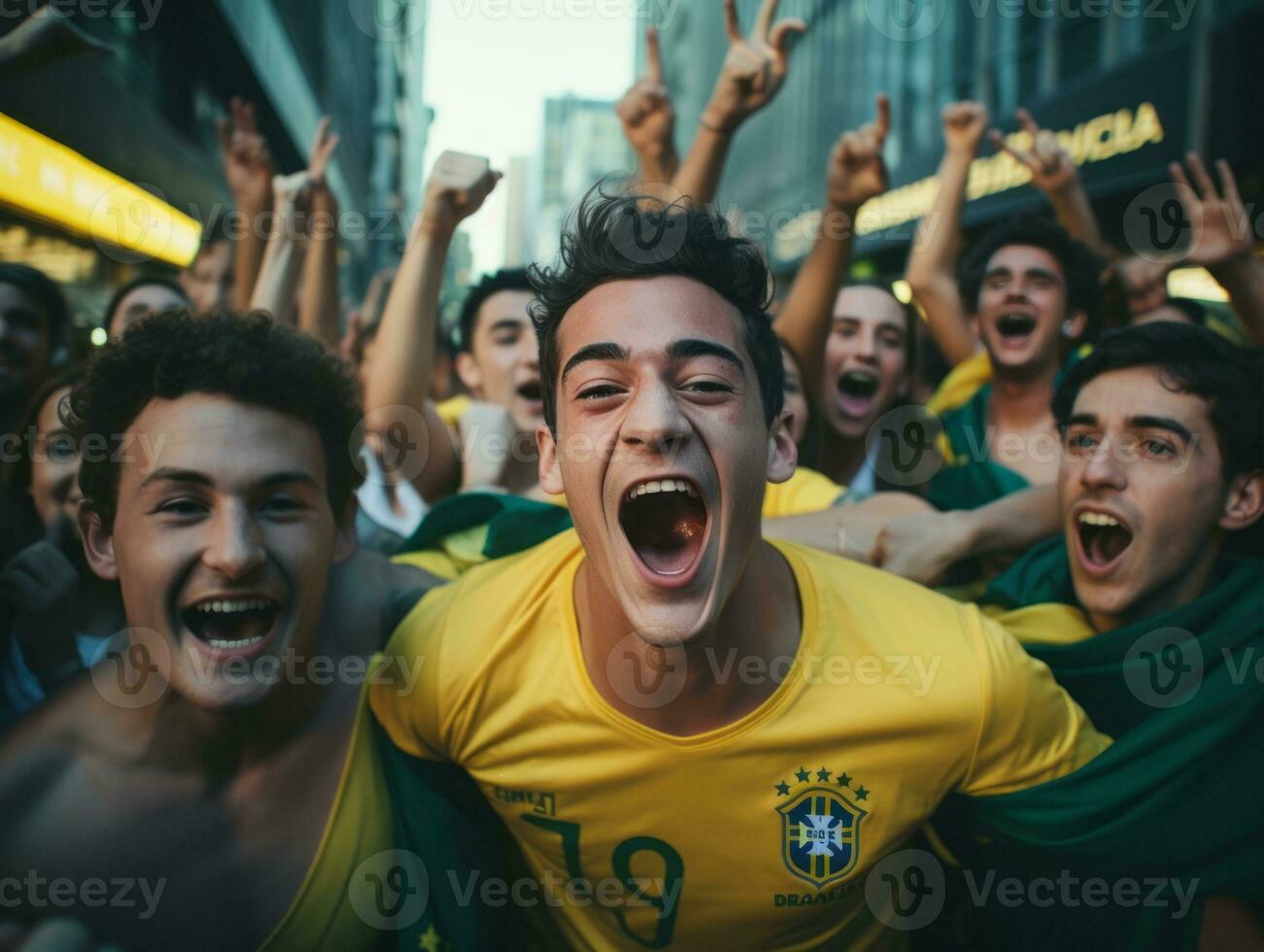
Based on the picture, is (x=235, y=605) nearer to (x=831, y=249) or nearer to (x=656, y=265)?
(x=656, y=265)

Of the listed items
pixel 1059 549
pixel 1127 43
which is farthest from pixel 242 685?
pixel 1127 43

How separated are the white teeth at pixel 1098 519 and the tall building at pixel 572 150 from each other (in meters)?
106

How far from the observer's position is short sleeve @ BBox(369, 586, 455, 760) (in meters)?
2.16

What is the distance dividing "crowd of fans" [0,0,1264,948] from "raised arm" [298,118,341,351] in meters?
1.13

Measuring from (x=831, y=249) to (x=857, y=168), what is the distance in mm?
362

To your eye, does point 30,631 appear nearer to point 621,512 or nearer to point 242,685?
point 242,685

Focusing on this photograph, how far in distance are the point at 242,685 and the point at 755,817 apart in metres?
1.10

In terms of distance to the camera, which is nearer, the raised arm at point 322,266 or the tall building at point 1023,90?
the raised arm at point 322,266

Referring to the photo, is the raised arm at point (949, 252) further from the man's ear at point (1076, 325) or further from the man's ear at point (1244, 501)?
the man's ear at point (1244, 501)

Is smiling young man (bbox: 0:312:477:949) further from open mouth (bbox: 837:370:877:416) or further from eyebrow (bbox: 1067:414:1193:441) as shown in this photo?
open mouth (bbox: 837:370:877:416)

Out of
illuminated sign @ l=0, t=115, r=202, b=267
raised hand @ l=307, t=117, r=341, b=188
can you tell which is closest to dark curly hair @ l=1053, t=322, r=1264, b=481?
raised hand @ l=307, t=117, r=341, b=188

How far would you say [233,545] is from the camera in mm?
1964

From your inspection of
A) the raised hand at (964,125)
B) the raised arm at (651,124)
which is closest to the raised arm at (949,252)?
the raised hand at (964,125)

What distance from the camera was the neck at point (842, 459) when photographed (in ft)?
13.6
